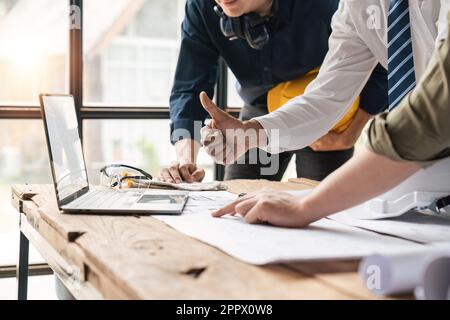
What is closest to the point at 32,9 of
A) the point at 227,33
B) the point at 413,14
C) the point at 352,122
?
the point at 227,33

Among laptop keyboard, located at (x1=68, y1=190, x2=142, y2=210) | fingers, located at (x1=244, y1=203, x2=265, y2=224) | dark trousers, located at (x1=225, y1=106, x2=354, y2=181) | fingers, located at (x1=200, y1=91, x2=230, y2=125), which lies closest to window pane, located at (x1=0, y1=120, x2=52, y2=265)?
dark trousers, located at (x1=225, y1=106, x2=354, y2=181)

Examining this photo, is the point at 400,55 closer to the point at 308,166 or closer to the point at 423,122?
the point at 423,122

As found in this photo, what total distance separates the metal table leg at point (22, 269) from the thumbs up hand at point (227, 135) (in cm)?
52

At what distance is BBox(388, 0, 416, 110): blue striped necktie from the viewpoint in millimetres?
1276

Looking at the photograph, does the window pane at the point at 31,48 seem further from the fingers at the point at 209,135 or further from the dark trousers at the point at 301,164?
the fingers at the point at 209,135

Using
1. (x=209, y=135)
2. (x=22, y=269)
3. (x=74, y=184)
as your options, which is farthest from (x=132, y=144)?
(x=74, y=184)

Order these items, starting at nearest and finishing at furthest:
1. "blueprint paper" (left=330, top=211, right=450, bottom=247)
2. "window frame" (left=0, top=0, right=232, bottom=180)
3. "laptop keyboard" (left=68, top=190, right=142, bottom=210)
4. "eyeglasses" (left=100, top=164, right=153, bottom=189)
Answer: "blueprint paper" (left=330, top=211, right=450, bottom=247) < "laptop keyboard" (left=68, top=190, right=142, bottom=210) < "eyeglasses" (left=100, top=164, right=153, bottom=189) < "window frame" (left=0, top=0, right=232, bottom=180)

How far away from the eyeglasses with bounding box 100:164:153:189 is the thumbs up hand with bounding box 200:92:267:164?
0.88 ft

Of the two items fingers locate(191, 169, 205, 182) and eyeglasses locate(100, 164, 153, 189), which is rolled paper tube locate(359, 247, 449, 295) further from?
fingers locate(191, 169, 205, 182)

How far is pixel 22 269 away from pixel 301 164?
1.09 metres

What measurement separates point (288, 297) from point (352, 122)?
1.70 metres

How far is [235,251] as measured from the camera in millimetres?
813

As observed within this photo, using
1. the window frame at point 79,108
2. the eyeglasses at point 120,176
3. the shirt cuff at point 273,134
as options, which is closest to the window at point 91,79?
the window frame at point 79,108
